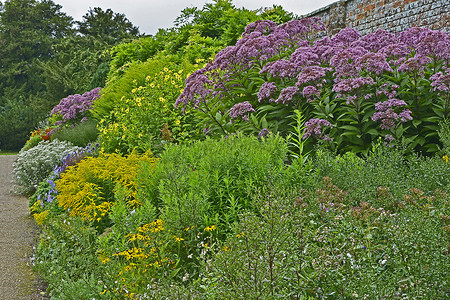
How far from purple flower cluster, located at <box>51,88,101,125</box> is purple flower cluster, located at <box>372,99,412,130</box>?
29.6ft

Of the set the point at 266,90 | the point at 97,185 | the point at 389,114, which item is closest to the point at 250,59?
the point at 266,90

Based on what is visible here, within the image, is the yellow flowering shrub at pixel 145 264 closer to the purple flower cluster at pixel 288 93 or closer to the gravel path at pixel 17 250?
the gravel path at pixel 17 250

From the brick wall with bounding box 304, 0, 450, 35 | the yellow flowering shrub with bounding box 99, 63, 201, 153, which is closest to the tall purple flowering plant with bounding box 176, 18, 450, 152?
the yellow flowering shrub with bounding box 99, 63, 201, 153

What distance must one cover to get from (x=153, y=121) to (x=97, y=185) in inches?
101

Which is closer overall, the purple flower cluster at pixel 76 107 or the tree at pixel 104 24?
the purple flower cluster at pixel 76 107

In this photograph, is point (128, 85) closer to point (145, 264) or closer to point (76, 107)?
point (76, 107)

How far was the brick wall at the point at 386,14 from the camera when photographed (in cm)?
877

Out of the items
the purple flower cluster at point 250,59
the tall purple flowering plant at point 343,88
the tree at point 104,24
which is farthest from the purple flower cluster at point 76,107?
the tree at point 104,24

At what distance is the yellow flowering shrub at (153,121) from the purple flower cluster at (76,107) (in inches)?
165

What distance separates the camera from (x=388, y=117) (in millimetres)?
4605

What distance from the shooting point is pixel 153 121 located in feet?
24.5

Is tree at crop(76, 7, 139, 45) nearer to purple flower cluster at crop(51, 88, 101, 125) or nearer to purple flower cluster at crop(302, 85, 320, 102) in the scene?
purple flower cluster at crop(51, 88, 101, 125)

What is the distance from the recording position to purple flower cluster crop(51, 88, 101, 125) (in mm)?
12078

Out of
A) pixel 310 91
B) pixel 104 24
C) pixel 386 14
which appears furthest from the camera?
pixel 104 24
